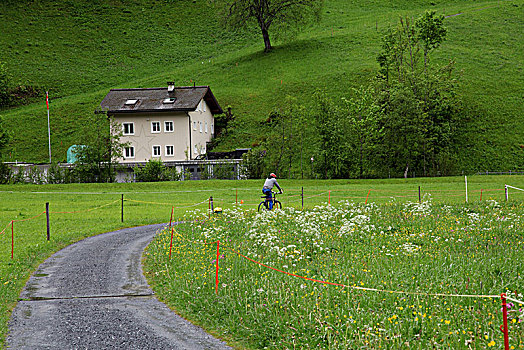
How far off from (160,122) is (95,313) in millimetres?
57576

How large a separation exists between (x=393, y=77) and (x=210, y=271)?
5901 centimetres

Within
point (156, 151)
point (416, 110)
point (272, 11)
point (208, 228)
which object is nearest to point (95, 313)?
point (208, 228)

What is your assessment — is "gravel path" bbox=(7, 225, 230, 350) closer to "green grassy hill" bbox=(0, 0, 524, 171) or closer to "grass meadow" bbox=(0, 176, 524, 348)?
"grass meadow" bbox=(0, 176, 524, 348)

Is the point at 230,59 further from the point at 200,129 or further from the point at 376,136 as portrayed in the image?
the point at 376,136

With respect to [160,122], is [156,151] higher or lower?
lower

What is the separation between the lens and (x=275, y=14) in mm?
93625

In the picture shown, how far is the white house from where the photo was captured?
64.8 meters

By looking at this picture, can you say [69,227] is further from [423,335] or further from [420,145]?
[420,145]

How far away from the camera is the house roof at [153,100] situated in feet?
211

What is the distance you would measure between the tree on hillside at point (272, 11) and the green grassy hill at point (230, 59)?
6.62 m

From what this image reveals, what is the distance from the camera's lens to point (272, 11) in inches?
3676

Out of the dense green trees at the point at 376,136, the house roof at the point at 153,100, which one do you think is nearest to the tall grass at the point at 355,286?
the dense green trees at the point at 376,136

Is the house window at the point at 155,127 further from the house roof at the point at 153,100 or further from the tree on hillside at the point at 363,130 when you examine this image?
the tree on hillside at the point at 363,130

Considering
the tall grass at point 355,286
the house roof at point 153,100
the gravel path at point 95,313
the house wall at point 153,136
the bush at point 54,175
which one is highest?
the house roof at point 153,100
